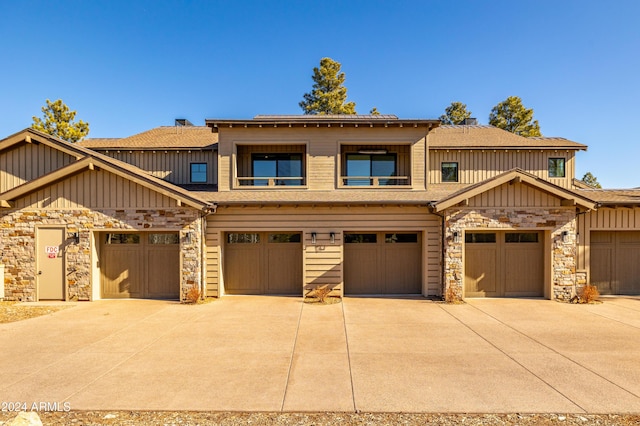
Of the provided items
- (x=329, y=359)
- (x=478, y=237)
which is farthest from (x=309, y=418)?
(x=478, y=237)

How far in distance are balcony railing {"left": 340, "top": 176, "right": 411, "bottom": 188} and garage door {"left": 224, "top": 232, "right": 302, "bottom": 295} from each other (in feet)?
10.1

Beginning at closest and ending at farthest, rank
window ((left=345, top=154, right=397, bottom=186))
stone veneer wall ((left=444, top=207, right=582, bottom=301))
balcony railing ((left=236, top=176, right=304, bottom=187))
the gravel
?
the gravel → stone veneer wall ((left=444, top=207, right=582, bottom=301)) → balcony railing ((left=236, top=176, right=304, bottom=187)) → window ((left=345, top=154, right=397, bottom=186))

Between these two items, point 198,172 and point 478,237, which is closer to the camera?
point 478,237

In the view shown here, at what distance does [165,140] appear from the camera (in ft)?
48.2

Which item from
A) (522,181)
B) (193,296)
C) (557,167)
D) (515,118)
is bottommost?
(193,296)

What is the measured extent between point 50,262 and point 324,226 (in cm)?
906

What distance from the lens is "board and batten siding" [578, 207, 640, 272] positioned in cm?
1091

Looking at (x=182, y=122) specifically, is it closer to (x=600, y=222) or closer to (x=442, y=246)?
(x=442, y=246)

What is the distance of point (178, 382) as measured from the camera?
4.96 meters

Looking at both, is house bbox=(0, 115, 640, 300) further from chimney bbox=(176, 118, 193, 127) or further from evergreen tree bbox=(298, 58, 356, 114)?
evergreen tree bbox=(298, 58, 356, 114)

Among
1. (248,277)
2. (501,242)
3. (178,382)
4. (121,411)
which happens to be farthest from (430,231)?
(121,411)

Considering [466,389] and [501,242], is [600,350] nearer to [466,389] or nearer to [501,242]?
[466,389]

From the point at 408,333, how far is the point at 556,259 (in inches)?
265

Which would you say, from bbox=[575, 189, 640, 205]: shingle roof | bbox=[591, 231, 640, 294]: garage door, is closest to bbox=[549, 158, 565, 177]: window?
bbox=[575, 189, 640, 205]: shingle roof
